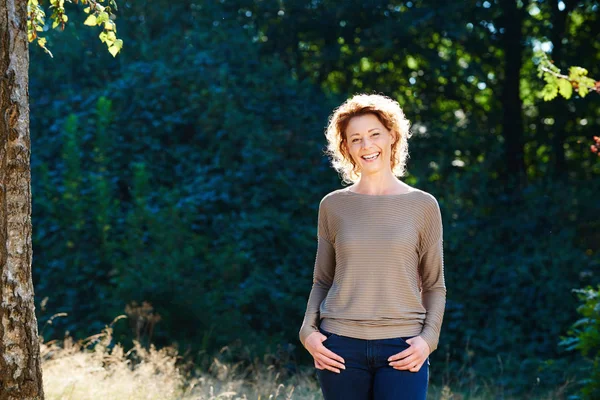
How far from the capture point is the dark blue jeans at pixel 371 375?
2.49 metres

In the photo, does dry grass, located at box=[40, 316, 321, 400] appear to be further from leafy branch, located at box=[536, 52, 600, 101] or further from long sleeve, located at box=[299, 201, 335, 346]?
leafy branch, located at box=[536, 52, 600, 101]

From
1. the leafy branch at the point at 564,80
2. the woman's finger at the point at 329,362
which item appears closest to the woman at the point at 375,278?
the woman's finger at the point at 329,362

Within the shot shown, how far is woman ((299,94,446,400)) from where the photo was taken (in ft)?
8.27

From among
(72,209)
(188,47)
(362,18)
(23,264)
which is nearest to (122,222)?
(72,209)

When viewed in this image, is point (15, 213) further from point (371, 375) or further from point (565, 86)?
point (565, 86)

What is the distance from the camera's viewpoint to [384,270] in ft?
8.43

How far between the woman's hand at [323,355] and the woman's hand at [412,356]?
17 cm

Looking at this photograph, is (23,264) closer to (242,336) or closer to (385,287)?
(385,287)

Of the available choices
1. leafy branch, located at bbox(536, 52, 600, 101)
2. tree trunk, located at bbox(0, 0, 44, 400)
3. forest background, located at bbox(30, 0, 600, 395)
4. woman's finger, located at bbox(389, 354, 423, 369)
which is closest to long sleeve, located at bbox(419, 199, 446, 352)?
woman's finger, located at bbox(389, 354, 423, 369)

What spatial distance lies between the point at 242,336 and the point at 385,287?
503 cm

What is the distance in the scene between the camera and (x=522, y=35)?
9.45 metres

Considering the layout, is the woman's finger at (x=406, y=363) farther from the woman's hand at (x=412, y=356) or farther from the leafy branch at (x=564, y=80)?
the leafy branch at (x=564, y=80)

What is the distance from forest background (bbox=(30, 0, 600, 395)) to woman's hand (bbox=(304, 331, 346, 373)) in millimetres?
4549

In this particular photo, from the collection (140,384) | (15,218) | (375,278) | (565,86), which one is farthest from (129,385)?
(565,86)
